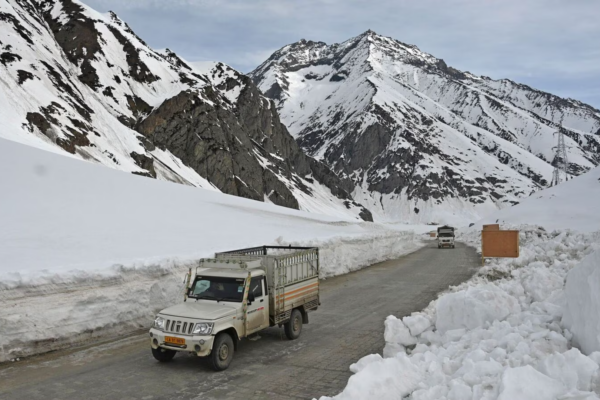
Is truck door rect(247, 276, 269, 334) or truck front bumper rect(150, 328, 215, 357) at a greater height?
truck door rect(247, 276, 269, 334)

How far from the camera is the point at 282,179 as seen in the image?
11631cm

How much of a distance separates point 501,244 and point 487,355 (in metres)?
19.3

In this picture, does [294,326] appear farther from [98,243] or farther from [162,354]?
[98,243]

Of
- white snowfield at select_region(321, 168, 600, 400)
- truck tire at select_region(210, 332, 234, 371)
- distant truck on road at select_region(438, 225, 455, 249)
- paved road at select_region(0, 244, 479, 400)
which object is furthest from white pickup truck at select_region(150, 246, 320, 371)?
distant truck on road at select_region(438, 225, 455, 249)

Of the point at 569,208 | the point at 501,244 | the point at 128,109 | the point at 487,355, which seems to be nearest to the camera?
the point at 487,355

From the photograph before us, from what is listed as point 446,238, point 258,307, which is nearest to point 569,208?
point 446,238

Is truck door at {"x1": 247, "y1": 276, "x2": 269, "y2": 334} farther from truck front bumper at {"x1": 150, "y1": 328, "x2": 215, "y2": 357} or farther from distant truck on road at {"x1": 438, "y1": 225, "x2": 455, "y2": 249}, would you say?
distant truck on road at {"x1": 438, "y1": 225, "x2": 455, "y2": 249}

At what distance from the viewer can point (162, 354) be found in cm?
920

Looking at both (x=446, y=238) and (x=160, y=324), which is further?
(x=446, y=238)

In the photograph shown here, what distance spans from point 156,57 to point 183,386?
102825 millimetres

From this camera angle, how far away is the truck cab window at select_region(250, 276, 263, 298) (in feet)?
32.5

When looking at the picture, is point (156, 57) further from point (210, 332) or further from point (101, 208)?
point (210, 332)

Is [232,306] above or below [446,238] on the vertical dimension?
below

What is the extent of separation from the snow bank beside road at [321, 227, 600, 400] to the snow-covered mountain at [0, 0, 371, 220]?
38.9 meters
